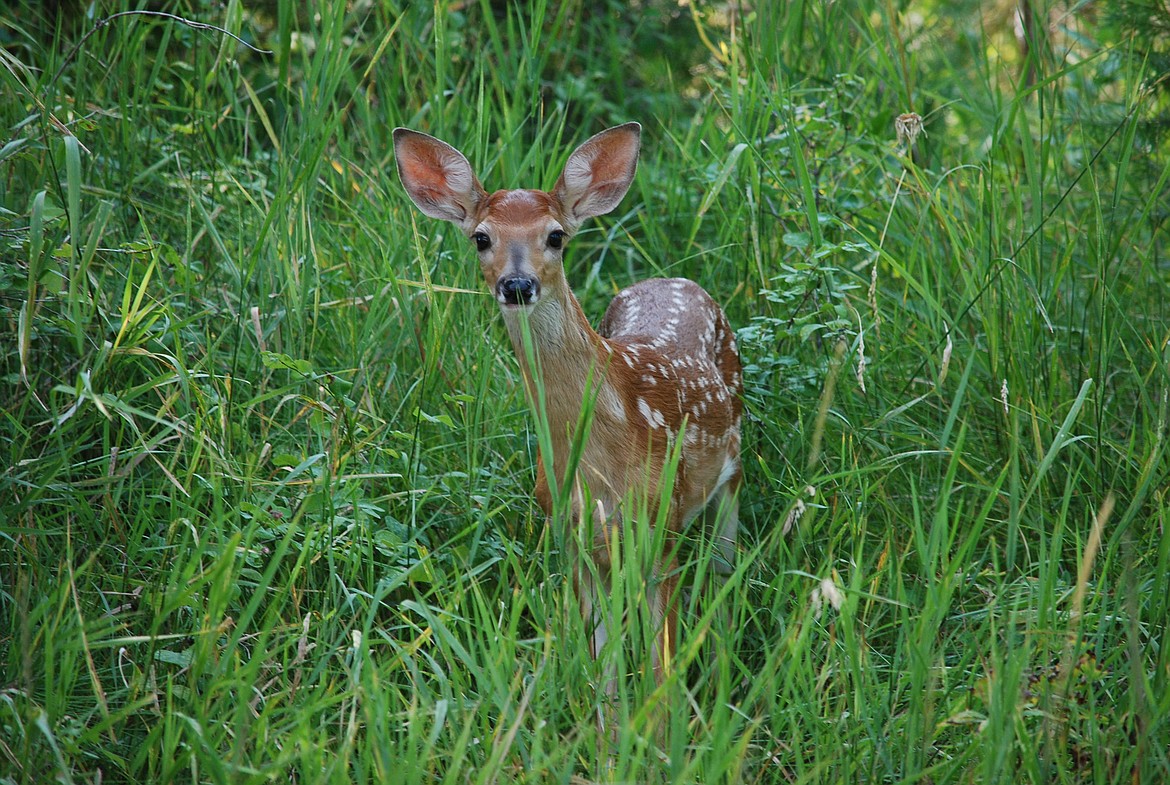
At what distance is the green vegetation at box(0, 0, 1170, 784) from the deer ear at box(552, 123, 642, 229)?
1.52ft

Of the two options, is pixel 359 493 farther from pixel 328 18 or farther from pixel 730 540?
pixel 328 18

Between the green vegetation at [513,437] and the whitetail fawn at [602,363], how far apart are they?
14cm

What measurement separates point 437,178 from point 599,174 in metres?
0.49

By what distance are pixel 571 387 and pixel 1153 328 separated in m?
1.70

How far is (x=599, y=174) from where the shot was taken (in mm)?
3660

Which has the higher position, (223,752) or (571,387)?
(571,387)

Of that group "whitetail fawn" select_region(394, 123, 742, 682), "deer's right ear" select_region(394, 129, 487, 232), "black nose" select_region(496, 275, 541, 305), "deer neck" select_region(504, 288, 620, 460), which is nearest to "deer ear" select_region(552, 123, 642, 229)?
"whitetail fawn" select_region(394, 123, 742, 682)

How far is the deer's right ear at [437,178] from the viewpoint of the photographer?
3541 mm

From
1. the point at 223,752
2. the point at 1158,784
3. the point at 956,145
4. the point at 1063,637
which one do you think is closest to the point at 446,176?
the point at 223,752

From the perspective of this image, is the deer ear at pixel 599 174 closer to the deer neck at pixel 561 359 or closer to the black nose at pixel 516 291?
the deer neck at pixel 561 359

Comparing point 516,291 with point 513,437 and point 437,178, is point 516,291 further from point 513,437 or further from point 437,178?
point 513,437

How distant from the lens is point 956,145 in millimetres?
5551

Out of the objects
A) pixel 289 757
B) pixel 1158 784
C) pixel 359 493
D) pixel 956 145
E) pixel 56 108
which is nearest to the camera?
pixel 289 757

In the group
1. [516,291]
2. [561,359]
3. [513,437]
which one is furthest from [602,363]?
[513,437]
